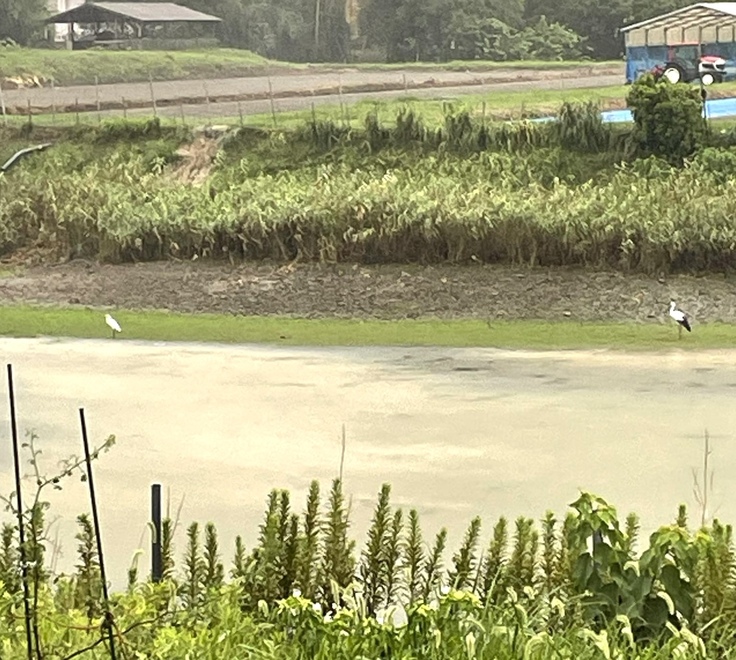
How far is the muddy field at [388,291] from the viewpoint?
23.3ft

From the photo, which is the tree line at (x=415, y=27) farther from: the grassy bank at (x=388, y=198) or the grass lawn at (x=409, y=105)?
the grassy bank at (x=388, y=198)

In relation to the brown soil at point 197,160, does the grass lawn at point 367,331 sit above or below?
below

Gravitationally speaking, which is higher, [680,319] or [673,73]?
[673,73]

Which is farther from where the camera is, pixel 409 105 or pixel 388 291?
pixel 409 105

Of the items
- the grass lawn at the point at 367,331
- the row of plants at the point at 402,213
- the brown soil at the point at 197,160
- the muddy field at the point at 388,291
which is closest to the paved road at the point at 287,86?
the brown soil at the point at 197,160

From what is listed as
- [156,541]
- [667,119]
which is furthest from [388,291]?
[156,541]

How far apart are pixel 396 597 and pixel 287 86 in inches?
397

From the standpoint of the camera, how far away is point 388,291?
→ 7500 millimetres

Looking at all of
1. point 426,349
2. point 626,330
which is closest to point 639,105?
point 626,330

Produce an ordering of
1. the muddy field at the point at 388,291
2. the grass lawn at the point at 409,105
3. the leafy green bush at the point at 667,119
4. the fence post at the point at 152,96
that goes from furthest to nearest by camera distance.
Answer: the fence post at the point at 152,96
the grass lawn at the point at 409,105
the leafy green bush at the point at 667,119
the muddy field at the point at 388,291

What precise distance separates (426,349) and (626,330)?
1.00 metres

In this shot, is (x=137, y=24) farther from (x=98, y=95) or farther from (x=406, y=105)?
(x=406, y=105)

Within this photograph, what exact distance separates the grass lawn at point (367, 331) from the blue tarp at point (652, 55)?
4267mm

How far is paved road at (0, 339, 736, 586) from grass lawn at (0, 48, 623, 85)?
6.11 m
